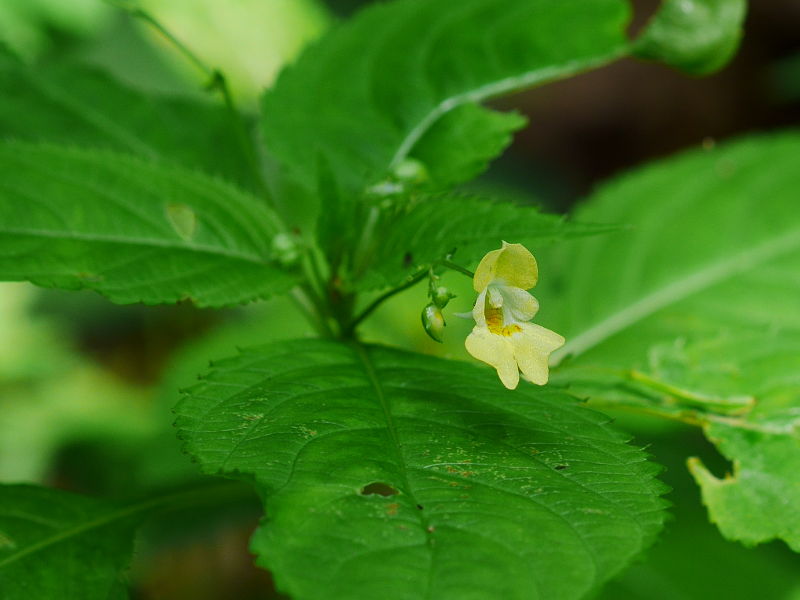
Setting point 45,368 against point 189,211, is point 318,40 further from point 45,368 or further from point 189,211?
point 45,368

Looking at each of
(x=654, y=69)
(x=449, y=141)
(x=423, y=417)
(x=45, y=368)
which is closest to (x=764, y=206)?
(x=449, y=141)

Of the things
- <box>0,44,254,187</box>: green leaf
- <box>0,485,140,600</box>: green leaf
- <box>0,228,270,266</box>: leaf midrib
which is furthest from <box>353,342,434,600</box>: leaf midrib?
<box>0,44,254,187</box>: green leaf

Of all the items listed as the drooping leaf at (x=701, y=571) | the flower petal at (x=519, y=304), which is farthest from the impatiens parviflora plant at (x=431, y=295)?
the drooping leaf at (x=701, y=571)

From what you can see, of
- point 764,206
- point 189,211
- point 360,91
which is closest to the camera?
point 189,211

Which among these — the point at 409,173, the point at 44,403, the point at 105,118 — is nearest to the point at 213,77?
the point at 105,118

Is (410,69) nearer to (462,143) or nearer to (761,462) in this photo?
(462,143)

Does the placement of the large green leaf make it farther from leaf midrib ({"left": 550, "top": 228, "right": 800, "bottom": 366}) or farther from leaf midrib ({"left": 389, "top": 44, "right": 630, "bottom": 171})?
leaf midrib ({"left": 389, "top": 44, "right": 630, "bottom": 171})
